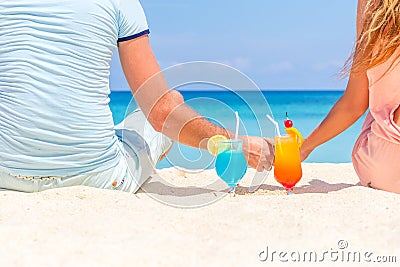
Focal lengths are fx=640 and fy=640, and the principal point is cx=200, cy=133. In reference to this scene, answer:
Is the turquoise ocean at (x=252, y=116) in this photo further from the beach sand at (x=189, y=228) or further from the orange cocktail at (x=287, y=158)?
the beach sand at (x=189, y=228)

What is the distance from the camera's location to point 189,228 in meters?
2.20

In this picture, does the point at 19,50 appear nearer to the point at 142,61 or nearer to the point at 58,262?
the point at 142,61

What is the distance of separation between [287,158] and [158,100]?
66 centimetres

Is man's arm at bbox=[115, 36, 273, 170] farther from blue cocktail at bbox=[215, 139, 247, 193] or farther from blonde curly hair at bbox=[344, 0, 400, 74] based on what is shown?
blonde curly hair at bbox=[344, 0, 400, 74]

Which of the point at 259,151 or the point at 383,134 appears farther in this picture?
the point at 259,151

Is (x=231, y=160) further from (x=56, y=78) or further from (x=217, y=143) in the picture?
(x=56, y=78)

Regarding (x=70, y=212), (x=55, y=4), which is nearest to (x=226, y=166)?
(x=70, y=212)

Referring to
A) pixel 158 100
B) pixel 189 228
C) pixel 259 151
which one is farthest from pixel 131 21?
pixel 189 228

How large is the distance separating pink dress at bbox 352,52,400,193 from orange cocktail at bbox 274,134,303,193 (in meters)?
0.35

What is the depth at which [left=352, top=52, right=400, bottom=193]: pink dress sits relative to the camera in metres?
2.88

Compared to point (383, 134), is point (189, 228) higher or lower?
higher

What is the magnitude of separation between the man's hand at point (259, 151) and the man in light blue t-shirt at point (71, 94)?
0.17 metres

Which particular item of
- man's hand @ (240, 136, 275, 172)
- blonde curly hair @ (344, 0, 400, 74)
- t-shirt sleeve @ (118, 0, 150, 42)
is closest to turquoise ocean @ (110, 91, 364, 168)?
man's hand @ (240, 136, 275, 172)

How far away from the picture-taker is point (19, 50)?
2.62 m
